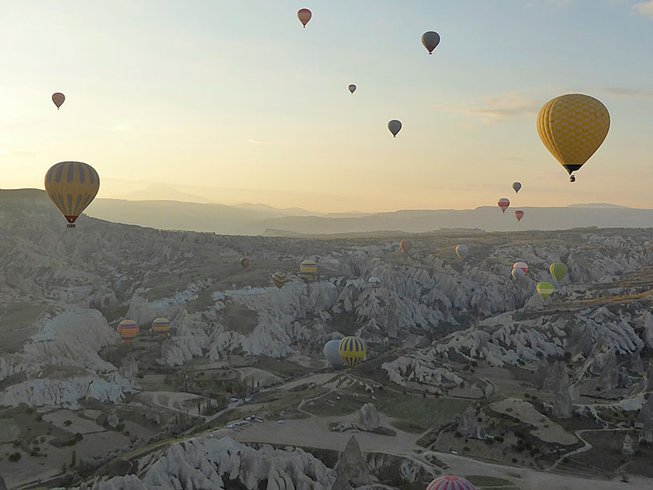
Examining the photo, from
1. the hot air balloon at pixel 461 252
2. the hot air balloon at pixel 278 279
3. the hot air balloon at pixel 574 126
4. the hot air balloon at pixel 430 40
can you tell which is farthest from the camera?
the hot air balloon at pixel 461 252

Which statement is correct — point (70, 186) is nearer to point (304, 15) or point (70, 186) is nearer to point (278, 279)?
point (304, 15)

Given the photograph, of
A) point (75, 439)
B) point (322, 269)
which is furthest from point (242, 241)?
point (75, 439)

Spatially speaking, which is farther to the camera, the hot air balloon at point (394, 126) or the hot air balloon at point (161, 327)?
the hot air balloon at point (161, 327)

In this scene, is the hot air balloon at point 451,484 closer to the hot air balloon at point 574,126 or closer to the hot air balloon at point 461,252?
the hot air balloon at point 574,126

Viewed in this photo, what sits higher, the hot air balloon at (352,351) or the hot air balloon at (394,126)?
the hot air balloon at (394,126)

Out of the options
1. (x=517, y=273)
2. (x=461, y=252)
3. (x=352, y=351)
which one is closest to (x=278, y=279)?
(x=352, y=351)

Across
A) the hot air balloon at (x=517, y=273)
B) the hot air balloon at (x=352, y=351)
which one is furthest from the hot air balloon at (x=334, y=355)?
the hot air balloon at (x=517, y=273)

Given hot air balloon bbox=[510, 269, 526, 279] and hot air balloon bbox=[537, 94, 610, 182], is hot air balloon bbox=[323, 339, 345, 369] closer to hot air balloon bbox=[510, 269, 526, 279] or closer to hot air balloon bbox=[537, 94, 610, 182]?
hot air balloon bbox=[537, 94, 610, 182]
